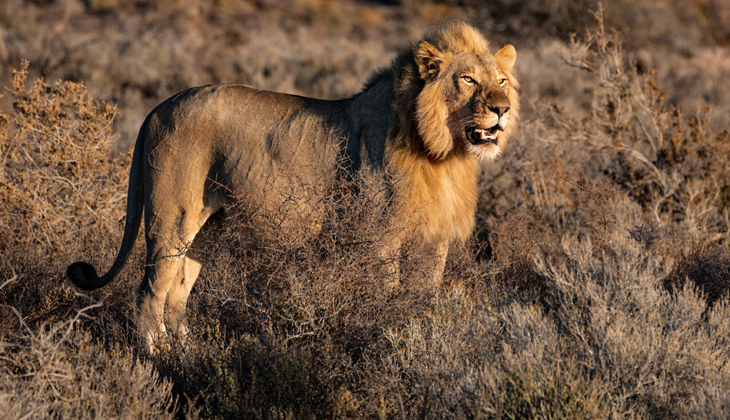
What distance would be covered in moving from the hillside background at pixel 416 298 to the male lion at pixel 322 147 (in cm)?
34

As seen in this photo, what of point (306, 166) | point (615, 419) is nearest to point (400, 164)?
point (306, 166)

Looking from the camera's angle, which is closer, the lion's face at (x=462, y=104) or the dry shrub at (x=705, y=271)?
the lion's face at (x=462, y=104)

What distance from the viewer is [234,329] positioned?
4.20m

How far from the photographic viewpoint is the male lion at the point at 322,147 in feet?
15.0

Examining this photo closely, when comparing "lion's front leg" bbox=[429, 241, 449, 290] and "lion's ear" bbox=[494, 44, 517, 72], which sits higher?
"lion's ear" bbox=[494, 44, 517, 72]

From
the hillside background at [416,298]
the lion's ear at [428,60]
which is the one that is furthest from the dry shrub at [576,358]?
the lion's ear at [428,60]

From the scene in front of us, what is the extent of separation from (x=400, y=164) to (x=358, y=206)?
86 centimetres

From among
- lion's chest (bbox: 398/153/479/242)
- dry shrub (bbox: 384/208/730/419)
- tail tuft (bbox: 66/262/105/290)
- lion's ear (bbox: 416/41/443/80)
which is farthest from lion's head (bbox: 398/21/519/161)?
tail tuft (bbox: 66/262/105/290)

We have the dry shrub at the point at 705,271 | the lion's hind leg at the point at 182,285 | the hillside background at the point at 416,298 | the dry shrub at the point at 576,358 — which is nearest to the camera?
the dry shrub at the point at 576,358

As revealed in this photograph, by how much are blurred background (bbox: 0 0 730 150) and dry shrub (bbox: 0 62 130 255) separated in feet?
13.1

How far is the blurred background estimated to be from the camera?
48.0 ft

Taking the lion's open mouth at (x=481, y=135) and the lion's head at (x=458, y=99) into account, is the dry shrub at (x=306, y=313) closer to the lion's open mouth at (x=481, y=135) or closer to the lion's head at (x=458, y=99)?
the lion's head at (x=458, y=99)

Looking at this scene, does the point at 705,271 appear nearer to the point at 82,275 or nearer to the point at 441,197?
the point at 441,197

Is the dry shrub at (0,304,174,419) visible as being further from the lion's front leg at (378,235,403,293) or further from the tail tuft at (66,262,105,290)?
the lion's front leg at (378,235,403,293)
